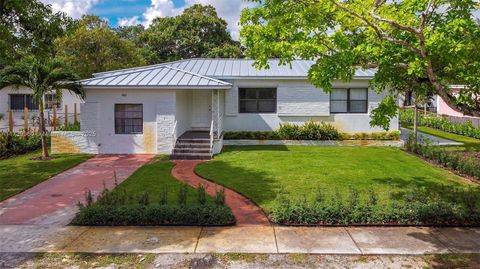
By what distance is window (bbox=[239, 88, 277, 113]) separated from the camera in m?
20.3

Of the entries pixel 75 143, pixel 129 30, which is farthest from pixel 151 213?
pixel 129 30

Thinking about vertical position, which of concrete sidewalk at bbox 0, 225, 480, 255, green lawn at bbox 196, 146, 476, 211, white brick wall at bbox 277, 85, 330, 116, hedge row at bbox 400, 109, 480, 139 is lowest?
concrete sidewalk at bbox 0, 225, 480, 255

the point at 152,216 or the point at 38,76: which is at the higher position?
the point at 38,76

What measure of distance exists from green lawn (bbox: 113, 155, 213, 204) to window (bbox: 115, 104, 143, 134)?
298 centimetres

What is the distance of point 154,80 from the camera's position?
16672 millimetres

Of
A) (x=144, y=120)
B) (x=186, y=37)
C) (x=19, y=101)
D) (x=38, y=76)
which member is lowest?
(x=144, y=120)

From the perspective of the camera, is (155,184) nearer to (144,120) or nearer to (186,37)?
(144,120)

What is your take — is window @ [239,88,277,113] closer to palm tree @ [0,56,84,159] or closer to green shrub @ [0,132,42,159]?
palm tree @ [0,56,84,159]

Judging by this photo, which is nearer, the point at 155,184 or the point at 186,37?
the point at 155,184

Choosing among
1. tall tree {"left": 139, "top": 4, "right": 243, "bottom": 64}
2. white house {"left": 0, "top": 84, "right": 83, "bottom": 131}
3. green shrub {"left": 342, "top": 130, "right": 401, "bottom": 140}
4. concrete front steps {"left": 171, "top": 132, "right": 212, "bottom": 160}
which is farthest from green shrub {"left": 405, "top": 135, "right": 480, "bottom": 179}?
tall tree {"left": 139, "top": 4, "right": 243, "bottom": 64}

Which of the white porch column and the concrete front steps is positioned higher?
the white porch column

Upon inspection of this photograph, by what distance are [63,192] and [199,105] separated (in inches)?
415

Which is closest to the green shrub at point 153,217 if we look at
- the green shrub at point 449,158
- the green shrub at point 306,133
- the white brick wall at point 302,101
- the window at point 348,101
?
the green shrub at point 449,158

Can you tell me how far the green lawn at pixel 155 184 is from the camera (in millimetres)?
10113
